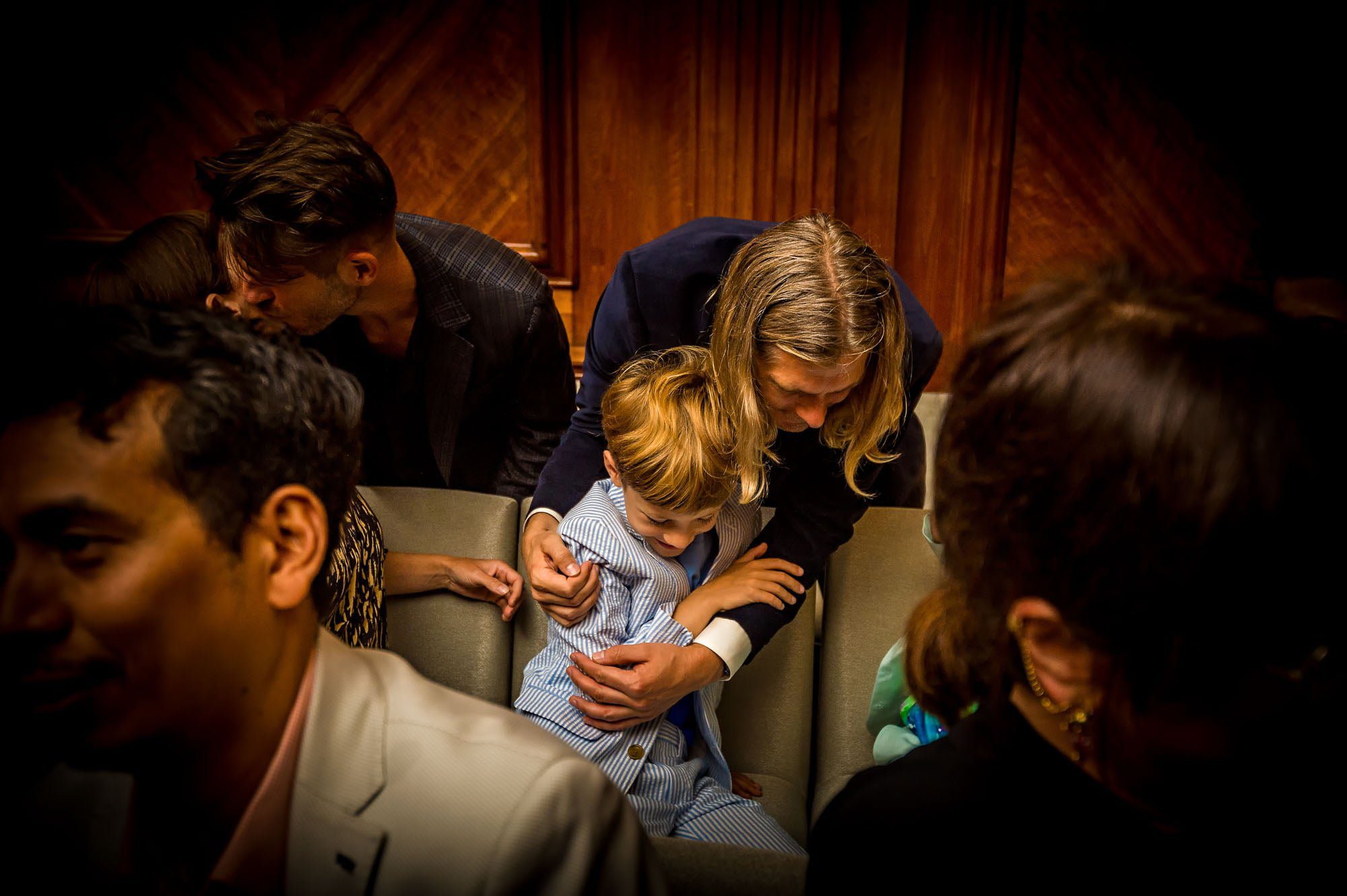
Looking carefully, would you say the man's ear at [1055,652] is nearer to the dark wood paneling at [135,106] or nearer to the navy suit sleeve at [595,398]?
the navy suit sleeve at [595,398]

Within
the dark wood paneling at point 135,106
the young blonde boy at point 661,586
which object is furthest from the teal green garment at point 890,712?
the dark wood paneling at point 135,106

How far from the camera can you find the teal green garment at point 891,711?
168 cm

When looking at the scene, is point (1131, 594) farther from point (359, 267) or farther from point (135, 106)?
point (135, 106)

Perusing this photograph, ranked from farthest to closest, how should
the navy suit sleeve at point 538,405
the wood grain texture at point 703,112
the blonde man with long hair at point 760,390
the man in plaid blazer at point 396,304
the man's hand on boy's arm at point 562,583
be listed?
the wood grain texture at point 703,112 → the navy suit sleeve at point 538,405 → the man in plaid blazer at point 396,304 → the man's hand on boy's arm at point 562,583 → the blonde man with long hair at point 760,390

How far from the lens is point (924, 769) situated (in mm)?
890

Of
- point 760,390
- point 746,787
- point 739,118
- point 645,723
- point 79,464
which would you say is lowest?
point 746,787

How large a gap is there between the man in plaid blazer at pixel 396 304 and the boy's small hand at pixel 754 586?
73 centimetres

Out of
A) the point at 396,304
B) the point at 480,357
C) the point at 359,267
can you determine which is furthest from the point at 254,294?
the point at 480,357

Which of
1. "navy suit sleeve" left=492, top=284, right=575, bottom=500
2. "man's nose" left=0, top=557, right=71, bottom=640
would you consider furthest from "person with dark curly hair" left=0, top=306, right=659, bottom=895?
"navy suit sleeve" left=492, top=284, right=575, bottom=500

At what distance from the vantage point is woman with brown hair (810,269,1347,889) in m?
0.67

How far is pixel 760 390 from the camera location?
170 cm

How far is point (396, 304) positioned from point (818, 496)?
114 centimetres

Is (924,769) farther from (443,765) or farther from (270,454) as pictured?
(270,454)

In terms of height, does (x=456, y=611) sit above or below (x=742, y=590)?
below
